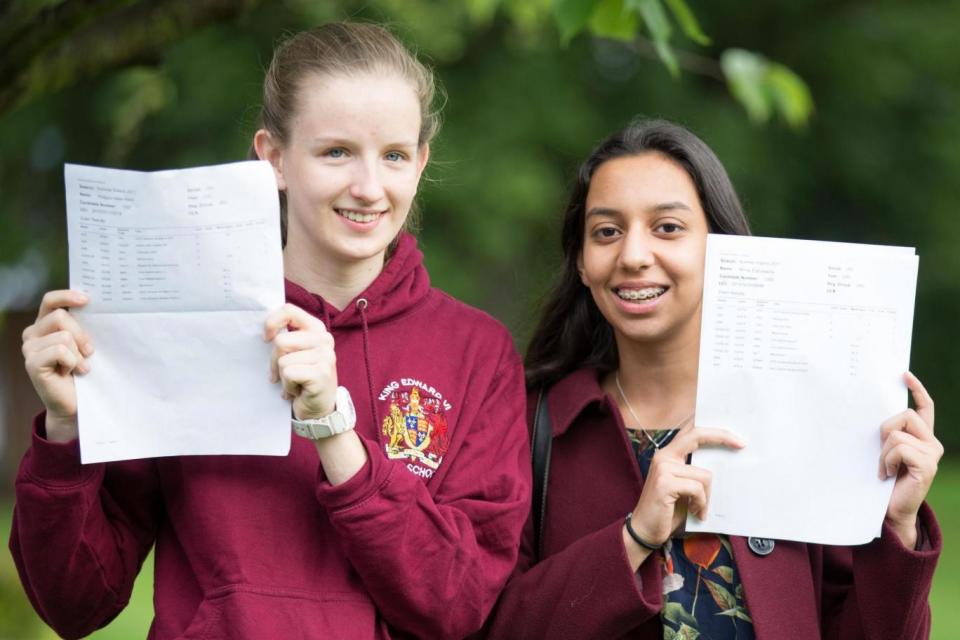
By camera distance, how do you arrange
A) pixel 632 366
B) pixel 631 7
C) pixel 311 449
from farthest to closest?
1. pixel 631 7
2. pixel 632 366
3. pixel 311 449

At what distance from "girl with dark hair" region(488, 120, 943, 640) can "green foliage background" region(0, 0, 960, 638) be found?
17.3 ft

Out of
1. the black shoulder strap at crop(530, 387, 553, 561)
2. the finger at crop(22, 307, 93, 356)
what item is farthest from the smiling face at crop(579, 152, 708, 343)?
the finger at crop(22, 307, 93, 356)

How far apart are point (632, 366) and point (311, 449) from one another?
36.4 inches

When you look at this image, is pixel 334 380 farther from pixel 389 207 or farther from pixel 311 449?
pixel 389 207

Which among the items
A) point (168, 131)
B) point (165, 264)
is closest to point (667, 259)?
point (165, 264)

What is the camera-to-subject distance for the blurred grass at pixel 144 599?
19.5ft

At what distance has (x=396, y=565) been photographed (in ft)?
8.34

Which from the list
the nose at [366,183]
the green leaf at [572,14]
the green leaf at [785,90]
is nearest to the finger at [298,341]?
the nose at [366,183]

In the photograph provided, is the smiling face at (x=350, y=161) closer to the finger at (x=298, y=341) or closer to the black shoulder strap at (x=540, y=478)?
the finger at (x=298, y=341)

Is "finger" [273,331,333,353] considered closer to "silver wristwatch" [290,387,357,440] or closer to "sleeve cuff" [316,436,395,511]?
"silver wristwatch" [290,387,357,440]

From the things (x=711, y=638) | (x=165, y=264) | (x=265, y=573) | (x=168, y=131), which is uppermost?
(x=168, y=131)

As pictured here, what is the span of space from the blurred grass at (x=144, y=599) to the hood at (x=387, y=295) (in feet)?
12.4

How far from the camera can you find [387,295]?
2.85 meters

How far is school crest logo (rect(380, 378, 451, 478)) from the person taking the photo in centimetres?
273
